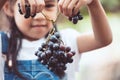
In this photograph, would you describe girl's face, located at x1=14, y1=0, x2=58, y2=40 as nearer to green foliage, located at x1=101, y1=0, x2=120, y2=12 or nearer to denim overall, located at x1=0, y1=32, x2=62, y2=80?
denim overall, located at x1=0, y1=32, x2=62, y2=80

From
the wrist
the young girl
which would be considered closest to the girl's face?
the young girl

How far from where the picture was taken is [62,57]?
1.81 meters

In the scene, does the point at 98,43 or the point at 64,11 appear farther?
the point at 98,43

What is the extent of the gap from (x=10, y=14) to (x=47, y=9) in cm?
14

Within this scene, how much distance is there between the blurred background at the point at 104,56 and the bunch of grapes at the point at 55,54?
Result: 0.07 metres

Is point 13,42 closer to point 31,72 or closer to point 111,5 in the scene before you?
point 31,72

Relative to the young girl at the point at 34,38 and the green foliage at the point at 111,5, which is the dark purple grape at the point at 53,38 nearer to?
the young girl at the point at 34,38

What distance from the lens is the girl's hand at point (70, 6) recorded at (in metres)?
1.74

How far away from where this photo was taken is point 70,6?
174cm

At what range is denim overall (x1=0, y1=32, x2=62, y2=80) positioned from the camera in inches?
73.1

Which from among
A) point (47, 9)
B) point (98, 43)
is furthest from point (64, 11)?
point (98, 43)

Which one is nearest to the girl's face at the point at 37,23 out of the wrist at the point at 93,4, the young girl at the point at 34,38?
the young girl at the point at 34,38

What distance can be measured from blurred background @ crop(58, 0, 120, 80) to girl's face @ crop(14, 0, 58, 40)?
5cm

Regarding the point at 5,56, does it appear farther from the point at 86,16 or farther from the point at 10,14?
the point at 86,16
